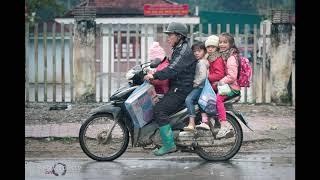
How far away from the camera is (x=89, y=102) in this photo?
1511cm

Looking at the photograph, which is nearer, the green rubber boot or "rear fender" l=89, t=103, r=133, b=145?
the green rubber boot

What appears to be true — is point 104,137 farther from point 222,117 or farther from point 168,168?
point 222,117

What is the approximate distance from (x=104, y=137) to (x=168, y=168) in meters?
0.99

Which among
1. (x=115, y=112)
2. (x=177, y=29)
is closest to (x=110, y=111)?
(x=115, y=112)

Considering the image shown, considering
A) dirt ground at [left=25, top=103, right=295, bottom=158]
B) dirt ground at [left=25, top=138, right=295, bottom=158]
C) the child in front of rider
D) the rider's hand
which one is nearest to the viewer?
the rider's hand

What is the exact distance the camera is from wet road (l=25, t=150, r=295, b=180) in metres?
7.84

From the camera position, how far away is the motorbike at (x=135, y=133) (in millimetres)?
8812

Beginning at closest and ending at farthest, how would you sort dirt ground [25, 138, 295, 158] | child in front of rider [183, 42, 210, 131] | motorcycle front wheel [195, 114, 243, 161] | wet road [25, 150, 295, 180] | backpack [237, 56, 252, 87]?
wet road [25, 150, 295, 180] → child in front of rider [183, 42, 210, 131] → motorcycle front wheel [195, 114, 243, 161] → backpack [237, 56, 252, 87] → dirt ground [25, 138, 295, 158]

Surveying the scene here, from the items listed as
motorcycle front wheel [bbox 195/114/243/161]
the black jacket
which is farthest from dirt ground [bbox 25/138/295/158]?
the black jacket

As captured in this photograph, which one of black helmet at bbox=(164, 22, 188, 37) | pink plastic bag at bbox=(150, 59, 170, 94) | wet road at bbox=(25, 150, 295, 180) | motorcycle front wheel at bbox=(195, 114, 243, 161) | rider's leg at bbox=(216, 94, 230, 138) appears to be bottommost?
wet road at bbox=(25, 150, 295, 180)

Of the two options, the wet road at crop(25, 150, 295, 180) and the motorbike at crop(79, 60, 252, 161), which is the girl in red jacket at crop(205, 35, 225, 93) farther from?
the wet road at crop(25, 150, 295, 180)
